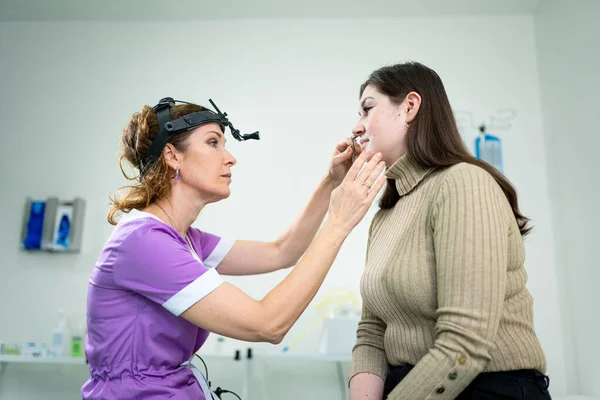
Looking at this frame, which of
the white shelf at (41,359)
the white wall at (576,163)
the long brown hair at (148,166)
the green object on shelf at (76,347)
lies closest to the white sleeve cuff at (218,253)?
the long brown hair at (148,166)

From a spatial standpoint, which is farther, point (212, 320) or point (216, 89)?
point (216, 89)

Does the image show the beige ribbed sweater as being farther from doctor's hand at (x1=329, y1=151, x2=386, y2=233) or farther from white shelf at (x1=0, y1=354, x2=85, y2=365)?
white shelf at (x1=0, y1=354, x2=85, y2=365)

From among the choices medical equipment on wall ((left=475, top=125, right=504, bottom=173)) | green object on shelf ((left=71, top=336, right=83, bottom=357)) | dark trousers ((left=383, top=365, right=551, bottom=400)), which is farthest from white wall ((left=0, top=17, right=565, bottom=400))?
dark trousers ((left=383, top=365, right=551, bottom=400))

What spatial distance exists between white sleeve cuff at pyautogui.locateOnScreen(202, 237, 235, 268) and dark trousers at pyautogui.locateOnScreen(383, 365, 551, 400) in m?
0.91

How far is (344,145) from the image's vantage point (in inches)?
61.2

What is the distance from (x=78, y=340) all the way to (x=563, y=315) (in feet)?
8.41

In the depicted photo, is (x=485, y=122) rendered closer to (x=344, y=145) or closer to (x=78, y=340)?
(x=344, y=145)

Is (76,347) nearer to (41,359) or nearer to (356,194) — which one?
(41,359)

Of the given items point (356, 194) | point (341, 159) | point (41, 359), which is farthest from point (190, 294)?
point (41, 359)

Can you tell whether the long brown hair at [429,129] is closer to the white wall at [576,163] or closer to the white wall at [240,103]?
the white wall at [576,163]

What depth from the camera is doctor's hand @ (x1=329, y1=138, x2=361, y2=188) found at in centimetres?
153

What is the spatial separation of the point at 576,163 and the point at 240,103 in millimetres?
1875

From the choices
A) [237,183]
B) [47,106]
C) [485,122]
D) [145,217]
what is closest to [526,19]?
[485,122]

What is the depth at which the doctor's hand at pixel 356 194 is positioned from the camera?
3.93 ft
